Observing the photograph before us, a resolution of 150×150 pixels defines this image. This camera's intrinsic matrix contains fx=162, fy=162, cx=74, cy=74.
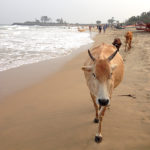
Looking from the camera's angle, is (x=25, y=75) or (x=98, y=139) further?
(x=25, y=75)

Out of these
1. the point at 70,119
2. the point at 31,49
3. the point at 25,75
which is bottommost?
the point at 70,119

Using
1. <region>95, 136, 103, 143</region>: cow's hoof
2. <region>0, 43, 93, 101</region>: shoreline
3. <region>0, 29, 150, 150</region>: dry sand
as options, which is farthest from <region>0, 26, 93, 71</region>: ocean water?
<region>95, 136, 103, 143</region>: cow's hoof

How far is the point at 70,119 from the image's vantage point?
3494mm

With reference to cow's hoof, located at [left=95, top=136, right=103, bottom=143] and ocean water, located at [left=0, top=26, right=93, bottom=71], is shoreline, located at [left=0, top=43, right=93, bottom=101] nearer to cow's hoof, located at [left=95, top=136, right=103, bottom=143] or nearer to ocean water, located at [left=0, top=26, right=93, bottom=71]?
ocean water, located at [left=0, top=26, right=93, bottom=71]

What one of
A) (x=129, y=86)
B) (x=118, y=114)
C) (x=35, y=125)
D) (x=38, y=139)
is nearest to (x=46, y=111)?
(x=35, y=125)

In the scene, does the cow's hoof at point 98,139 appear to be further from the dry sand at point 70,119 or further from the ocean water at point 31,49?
the ocean water at point 31,49

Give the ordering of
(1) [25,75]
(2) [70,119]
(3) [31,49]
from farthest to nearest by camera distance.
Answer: (3) [31,49], (1) [25,75], (2) [70,119]

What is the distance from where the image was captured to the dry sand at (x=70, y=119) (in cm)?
281

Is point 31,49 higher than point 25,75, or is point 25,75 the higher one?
point 31,49

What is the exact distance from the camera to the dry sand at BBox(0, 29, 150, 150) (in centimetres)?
281

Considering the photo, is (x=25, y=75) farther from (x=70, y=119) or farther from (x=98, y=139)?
(x=98, y=139)

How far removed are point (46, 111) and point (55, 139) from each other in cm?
97

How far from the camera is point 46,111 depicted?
378 cm

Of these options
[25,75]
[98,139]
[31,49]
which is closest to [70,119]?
[98,139]
